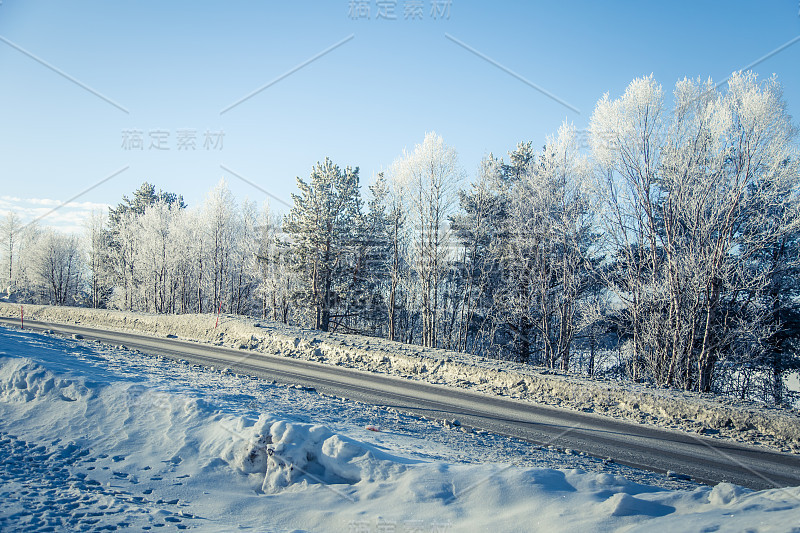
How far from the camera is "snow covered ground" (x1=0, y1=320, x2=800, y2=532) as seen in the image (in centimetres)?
407

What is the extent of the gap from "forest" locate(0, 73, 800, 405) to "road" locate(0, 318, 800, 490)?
489cm

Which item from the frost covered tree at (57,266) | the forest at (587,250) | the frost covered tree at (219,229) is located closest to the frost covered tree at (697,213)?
the forest at (587,250)

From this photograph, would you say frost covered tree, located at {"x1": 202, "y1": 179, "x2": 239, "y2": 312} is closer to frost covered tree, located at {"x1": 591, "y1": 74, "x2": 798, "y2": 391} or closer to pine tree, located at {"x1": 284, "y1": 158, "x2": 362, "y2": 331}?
pine tree, located at {"x1": 284, "y1": 158, "x2": 362, "y2": 331}

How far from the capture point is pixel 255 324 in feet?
64.4

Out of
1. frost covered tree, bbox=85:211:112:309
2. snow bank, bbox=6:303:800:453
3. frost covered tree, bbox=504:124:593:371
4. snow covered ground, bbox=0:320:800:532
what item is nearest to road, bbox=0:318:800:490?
snow bank, bbox=6:303:800:453

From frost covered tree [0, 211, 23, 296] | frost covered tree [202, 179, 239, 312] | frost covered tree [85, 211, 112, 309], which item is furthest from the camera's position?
frost covered tree [0, 211, 23, 296]

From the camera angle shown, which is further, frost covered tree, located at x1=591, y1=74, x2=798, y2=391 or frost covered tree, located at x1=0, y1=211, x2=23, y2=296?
frost covered tree, located at x1=0, y1=211, x2=23, y2=296

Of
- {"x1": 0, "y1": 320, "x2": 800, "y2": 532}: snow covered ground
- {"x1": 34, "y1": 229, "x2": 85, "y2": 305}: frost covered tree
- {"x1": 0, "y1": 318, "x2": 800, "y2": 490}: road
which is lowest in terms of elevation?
{"x1": 0, "y1": 318, "x2": 800, "y2": 490}: road

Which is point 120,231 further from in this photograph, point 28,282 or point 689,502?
point 689,502

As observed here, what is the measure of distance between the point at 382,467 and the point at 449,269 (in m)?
21.9

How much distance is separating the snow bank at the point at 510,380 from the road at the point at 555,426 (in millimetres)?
772

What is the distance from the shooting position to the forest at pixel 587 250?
49.8 feet

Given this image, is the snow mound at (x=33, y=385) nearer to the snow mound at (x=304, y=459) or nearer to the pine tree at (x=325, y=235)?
the snow mound at (x=304, y=459)

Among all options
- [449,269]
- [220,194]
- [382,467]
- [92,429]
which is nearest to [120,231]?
[220,194]
